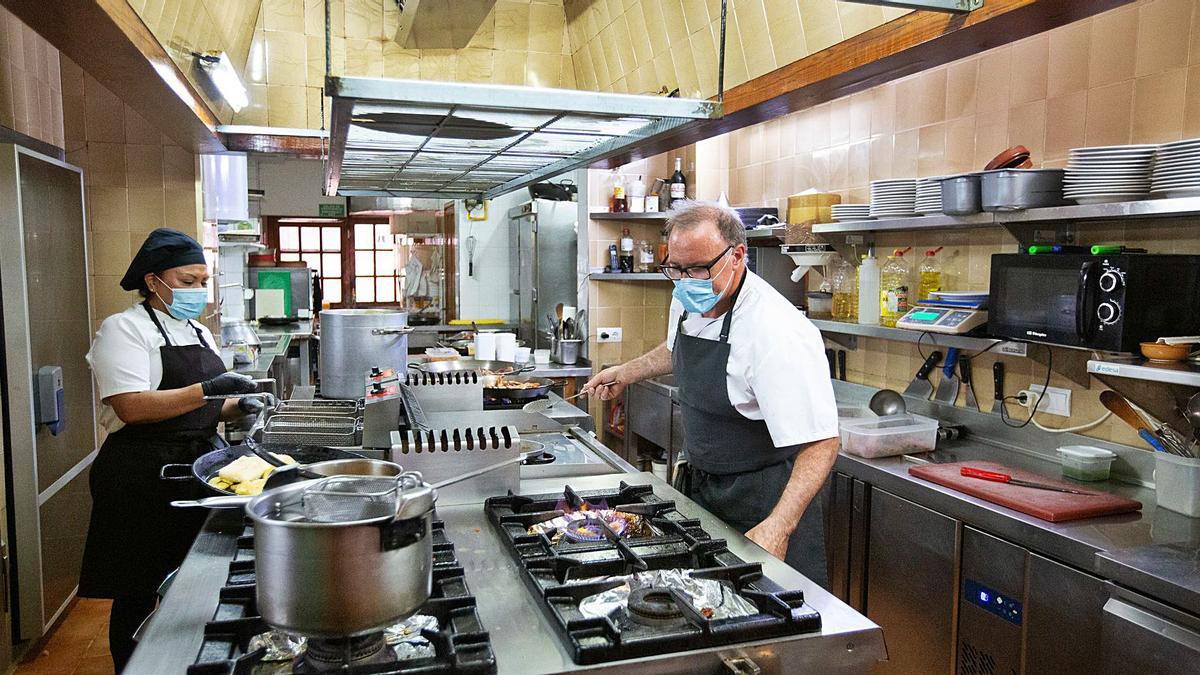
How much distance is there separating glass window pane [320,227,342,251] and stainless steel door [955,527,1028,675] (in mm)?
10897

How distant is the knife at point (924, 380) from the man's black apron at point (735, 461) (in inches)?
64.5

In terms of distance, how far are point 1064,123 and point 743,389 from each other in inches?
72.5

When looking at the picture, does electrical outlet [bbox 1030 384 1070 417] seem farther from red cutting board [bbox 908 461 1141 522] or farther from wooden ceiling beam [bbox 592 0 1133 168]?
wooden ceiling beam [bbox 592 0 1133 168]

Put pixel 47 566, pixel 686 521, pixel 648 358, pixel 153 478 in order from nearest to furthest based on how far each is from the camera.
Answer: pixel 686 521 → pixel 153 478 → pixel 648 358 → pixel 47 566

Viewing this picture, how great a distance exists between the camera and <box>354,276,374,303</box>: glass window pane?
12.5 meters

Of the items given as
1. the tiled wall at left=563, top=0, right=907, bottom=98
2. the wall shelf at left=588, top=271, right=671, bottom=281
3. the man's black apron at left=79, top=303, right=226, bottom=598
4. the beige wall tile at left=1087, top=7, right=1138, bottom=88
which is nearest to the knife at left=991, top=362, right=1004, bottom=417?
the beige wall tile at left=1087, top=7, right=1138, bottom=88

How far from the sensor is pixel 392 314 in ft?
11.5

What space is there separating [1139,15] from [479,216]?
6213 mm

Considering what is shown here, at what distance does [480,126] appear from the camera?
2.19m

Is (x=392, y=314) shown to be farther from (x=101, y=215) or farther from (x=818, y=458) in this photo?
(x=101, y=215)

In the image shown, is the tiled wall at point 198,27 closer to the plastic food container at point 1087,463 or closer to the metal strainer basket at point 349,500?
Answer: the metal strainer basket at point 349,500

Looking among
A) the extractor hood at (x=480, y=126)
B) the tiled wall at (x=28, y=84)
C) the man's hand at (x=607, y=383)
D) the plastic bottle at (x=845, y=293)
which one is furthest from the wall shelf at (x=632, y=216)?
the tiled wall at (x=28, y=84)

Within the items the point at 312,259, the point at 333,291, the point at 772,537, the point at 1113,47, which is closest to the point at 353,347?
the point at 772,537

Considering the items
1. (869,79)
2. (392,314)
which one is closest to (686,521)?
(869,79)
